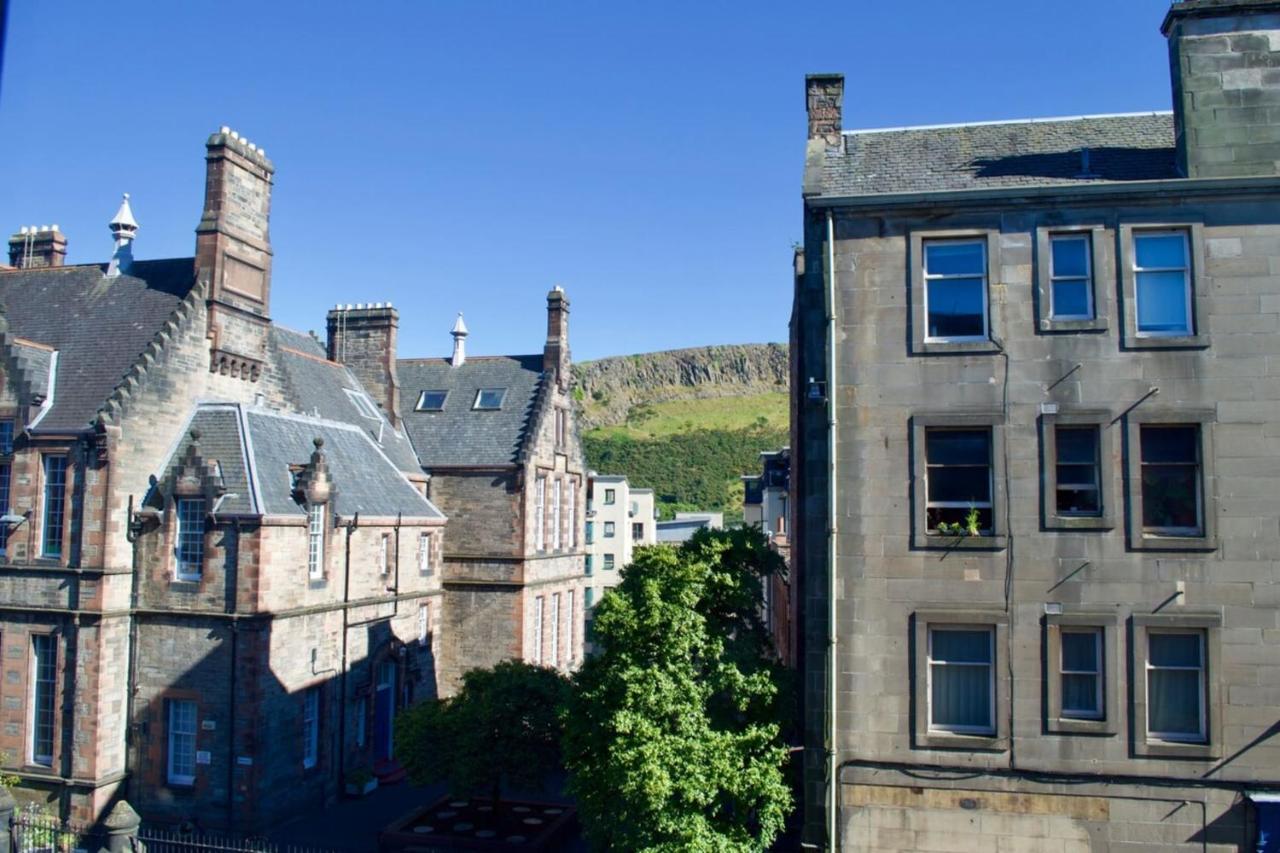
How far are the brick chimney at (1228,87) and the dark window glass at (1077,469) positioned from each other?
4885 millimetres

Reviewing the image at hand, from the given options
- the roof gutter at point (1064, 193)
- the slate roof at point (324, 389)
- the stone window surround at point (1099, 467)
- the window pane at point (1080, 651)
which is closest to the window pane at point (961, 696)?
the window pane at point (1080, 651)

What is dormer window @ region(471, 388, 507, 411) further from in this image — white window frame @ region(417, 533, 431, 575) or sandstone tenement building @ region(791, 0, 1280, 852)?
sandstone tenement building @ region(791, 0, 1280, 852)

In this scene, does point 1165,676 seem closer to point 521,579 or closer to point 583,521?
point 521,579

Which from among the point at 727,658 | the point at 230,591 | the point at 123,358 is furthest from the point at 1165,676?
the point at 123,358

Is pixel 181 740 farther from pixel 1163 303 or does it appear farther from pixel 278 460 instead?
pixel 1163 303

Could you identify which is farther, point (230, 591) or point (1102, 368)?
point (230, 591)

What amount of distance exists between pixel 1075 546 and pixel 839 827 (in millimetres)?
6197

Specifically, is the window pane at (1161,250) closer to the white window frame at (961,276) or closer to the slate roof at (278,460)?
the white window frame at (961,276)

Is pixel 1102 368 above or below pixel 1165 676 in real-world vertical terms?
above

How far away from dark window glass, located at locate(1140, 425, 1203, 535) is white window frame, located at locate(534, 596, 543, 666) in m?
26.3

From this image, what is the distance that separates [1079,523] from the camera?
1611 cm

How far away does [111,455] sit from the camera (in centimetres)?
2464

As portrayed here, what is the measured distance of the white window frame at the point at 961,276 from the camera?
16.8 m

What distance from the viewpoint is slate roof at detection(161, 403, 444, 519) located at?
25.2m
